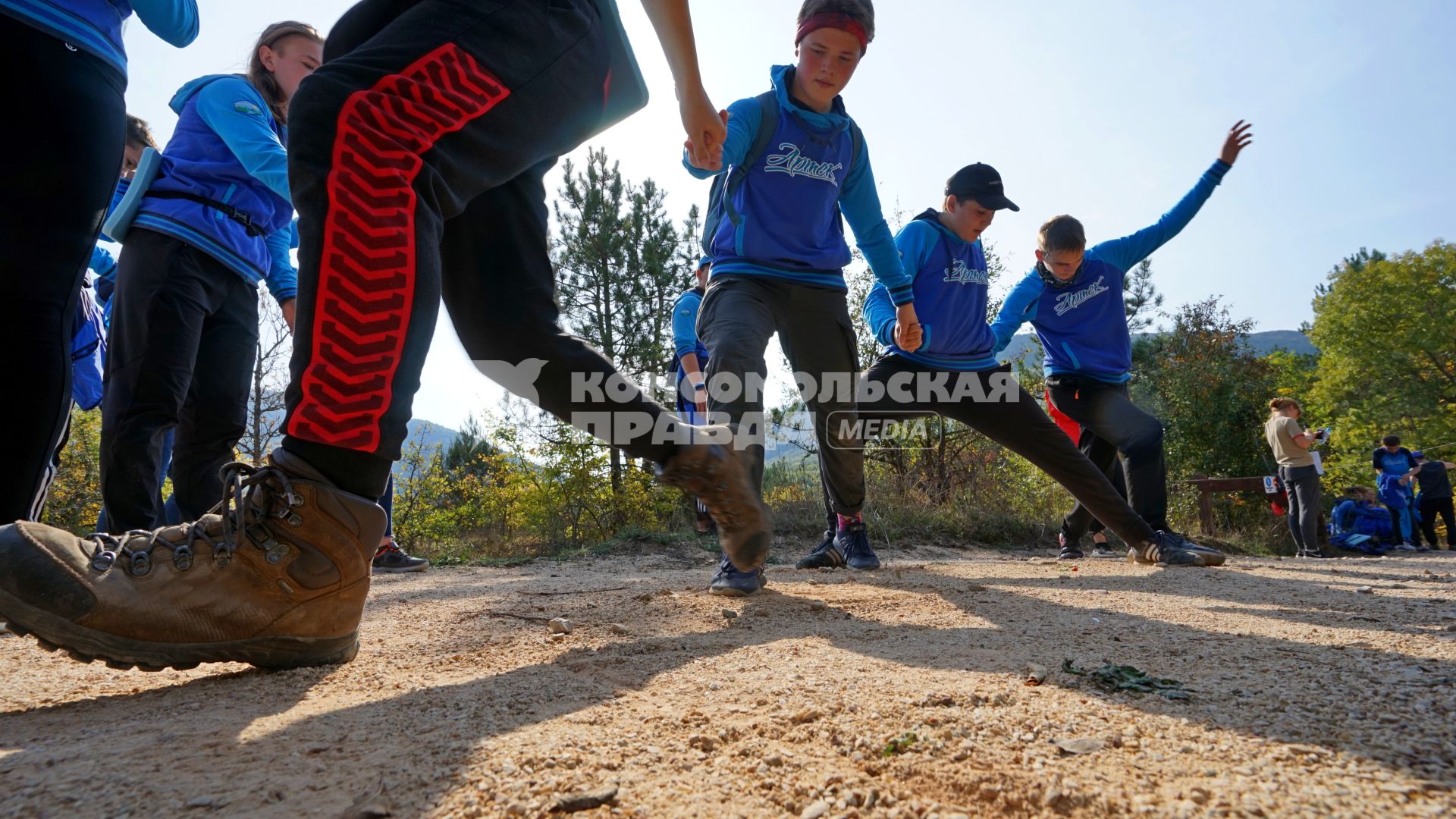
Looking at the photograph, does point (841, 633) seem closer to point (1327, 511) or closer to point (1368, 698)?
point (1368, 698)

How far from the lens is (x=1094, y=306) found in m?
4.92

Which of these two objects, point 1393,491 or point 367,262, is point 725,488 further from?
point 1393,491

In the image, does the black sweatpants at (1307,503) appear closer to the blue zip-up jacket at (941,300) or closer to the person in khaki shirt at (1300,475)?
the person in khaki shirt at (1300,475)

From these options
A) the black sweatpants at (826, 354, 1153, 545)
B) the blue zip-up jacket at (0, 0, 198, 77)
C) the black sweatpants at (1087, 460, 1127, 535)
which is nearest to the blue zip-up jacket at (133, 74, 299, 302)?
the blue zip-up jacket at (0, 0, 198, 77)

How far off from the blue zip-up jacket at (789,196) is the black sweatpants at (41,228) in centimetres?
203

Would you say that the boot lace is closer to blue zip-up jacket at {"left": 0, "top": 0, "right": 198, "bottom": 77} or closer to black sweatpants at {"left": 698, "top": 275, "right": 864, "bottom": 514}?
blue zip-up jacket at {"left": 0, "top": 0, "right": 198, "bottom": 77}

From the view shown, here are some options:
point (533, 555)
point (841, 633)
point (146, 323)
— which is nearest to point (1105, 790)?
point (841, 633)

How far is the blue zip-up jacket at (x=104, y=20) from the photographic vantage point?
1.47 m

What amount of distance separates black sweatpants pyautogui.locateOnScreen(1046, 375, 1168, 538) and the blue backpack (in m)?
2.37

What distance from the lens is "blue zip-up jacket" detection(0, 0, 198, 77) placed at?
147cm

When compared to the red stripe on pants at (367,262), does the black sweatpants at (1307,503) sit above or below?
below

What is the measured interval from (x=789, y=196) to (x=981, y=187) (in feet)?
6.08

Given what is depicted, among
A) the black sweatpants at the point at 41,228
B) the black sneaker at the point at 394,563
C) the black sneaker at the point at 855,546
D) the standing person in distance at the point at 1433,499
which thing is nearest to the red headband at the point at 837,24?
the black sneaker at the point at 855,546

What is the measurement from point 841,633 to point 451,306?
1.17m
